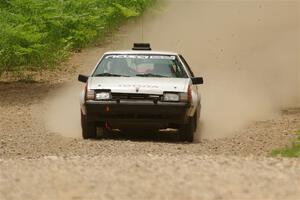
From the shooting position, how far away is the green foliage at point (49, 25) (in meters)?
20.0

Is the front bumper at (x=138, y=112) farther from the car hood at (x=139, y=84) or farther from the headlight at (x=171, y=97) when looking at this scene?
the car hood at (x=139, y=84)

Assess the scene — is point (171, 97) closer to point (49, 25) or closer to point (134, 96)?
point (134, 96)

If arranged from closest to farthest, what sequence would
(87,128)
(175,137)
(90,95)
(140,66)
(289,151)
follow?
(289,151) < (90,95) < (87,128) < (140,66) < (175,137)

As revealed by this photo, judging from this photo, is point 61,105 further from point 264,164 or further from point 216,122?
point 264,164

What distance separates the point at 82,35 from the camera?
1107 inches

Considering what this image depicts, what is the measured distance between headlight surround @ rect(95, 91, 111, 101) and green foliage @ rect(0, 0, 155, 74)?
24.8ft

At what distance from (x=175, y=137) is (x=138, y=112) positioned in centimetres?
179

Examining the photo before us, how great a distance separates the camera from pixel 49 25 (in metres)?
23.7

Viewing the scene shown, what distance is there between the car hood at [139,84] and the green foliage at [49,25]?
7.28 meters

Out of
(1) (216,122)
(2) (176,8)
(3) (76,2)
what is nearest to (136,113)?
(1) (216,122)

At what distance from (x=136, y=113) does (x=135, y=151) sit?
129cm

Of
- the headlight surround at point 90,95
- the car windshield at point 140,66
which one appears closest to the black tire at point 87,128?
the headlight surround at point 90,95

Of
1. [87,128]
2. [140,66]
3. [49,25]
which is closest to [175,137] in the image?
[140,66]

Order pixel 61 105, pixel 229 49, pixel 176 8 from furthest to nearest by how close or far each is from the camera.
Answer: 1. pixel 176 8
2. pixel 229 49
3. pixel 61 105
